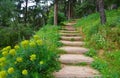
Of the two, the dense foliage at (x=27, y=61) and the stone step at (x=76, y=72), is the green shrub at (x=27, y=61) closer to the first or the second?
the dense foliage at (x=27, y=61)

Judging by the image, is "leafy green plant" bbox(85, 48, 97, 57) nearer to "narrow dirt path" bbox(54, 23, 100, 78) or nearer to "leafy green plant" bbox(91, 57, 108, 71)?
"narrow dirt path" bbox(54, 23, 100, 78)

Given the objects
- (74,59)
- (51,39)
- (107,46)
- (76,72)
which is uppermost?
(51,39)

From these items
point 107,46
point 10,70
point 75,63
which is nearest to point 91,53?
point 107,46

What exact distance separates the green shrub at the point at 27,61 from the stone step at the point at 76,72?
91 cm

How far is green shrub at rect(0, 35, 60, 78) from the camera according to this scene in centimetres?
524

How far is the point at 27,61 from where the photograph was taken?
536 centimetres

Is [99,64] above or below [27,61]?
below

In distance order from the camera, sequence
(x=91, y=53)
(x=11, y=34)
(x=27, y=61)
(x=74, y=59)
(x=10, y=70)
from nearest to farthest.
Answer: (x=10, y=70) < (x=27, y=61) < (x=74, y=59) < (x=91, y=53) < (x=11, y=34)

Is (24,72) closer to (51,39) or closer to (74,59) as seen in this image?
(74,59)

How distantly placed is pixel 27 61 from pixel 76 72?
182 centimetres

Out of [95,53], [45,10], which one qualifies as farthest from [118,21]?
[45,10]

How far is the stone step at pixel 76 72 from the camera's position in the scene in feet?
21.2

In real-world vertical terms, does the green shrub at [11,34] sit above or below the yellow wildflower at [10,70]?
below

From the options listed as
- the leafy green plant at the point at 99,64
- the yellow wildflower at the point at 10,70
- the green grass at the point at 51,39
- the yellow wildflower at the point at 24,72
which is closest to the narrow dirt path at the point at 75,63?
the leafy green plant at the point at 99,64
